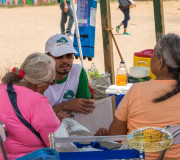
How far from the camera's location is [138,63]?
173 inches

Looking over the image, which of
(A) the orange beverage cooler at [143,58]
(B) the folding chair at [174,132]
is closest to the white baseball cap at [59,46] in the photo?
(B) the folding chair at [174,132]

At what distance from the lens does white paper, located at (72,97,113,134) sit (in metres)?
2.70

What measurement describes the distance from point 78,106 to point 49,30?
400 inches

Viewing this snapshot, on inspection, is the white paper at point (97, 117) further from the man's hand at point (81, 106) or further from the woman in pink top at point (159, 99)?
the woman in pink top at point (159, 99)

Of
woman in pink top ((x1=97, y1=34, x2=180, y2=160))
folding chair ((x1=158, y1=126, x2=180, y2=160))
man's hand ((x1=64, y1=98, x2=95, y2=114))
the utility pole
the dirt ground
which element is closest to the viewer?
folding chair ((x1=158, y1=126, x2=180, y2=160))

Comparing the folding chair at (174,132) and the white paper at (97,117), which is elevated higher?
the folding chair at (174,132)

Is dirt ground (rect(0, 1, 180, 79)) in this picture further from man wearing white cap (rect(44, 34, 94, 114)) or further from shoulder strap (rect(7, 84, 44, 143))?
shoulder strap (rect(7, 84, 44, 143))

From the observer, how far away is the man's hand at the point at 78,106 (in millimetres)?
2682

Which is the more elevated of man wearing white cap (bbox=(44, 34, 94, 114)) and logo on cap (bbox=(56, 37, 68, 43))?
logo on cap (bbox=(56, 37, 68, 43))

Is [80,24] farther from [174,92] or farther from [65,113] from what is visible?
[174,92]

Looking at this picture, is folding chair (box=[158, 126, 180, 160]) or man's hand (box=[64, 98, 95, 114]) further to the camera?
man's hand (box=[64, 98, 95, 114])

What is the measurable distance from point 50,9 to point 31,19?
12.2ft

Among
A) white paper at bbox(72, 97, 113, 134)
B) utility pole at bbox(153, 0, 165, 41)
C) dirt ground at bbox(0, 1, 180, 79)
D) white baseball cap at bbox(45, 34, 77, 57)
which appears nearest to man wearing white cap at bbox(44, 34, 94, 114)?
white baseball cap at bbox(45, 34, 77, 57)

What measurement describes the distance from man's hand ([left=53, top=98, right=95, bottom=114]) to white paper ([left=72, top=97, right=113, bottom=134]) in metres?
0.04
